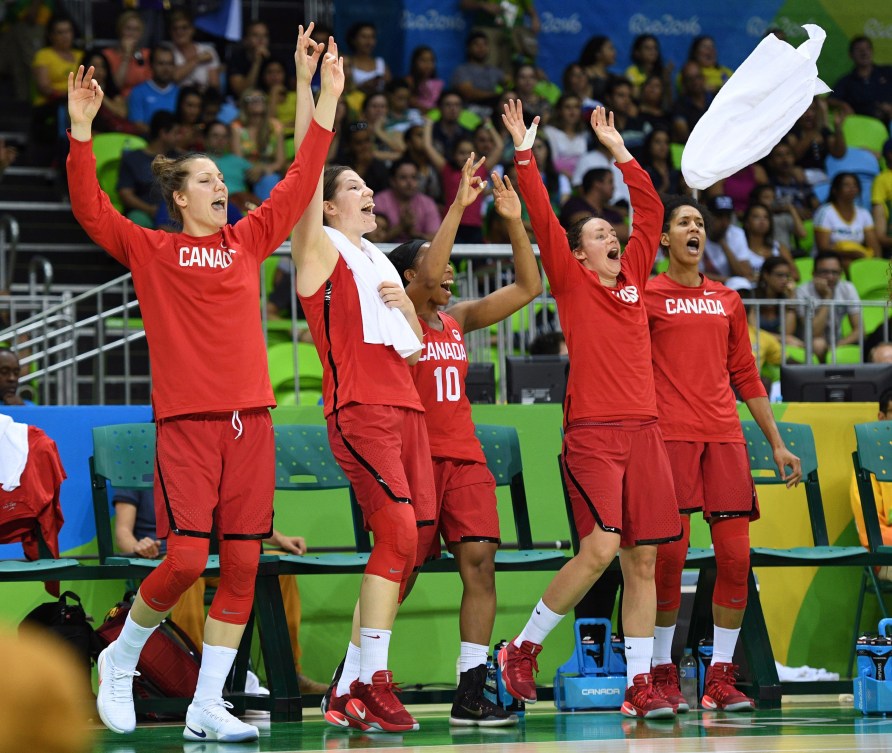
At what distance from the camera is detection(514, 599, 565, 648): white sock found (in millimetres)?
5207

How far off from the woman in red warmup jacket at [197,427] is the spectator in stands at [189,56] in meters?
7.42

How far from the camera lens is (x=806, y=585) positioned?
24.0 feet

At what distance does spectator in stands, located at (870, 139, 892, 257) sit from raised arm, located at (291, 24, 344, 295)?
28.7 ft

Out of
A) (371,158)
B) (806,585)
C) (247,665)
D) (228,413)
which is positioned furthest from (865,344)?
(228,413)

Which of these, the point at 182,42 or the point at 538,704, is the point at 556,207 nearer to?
the point at 182,42

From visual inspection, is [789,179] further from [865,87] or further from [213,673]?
[213,673]

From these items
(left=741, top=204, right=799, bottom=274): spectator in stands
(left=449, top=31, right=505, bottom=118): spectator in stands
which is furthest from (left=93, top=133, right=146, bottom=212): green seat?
(left=741, top=204, right=799, bottom=274): spectator in stands

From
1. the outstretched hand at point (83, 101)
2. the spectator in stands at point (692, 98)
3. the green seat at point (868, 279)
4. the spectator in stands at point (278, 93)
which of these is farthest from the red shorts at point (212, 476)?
the spectator in stands at point (692, 98)

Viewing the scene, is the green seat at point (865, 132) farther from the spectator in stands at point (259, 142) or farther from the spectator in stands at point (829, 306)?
the spectator in stands at point (259, 142)

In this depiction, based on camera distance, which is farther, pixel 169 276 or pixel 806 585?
pixel 806 585

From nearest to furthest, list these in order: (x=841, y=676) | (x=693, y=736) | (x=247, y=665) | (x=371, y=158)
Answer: (x=693, y=736)
(x=247, y=665)
(x=841, y=676)
(x=371, y=158)

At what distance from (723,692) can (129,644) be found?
244cm

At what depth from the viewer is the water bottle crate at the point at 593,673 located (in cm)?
570

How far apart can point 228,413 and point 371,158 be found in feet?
22.7
